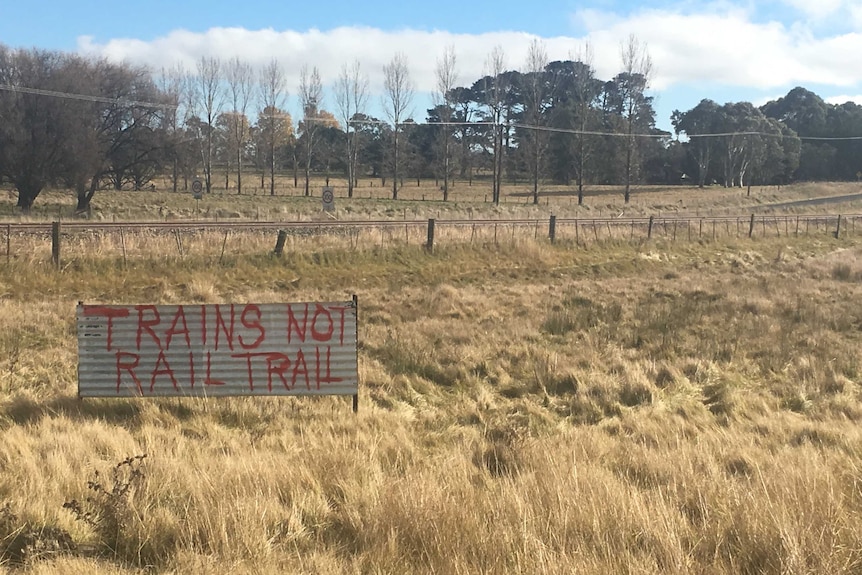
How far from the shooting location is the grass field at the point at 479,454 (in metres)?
3.36

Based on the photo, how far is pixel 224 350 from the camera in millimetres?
6801

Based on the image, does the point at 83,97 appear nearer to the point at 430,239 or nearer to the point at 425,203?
the point at 425,203

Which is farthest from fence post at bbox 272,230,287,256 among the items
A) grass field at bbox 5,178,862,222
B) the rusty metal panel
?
grass field at bbox 5,178,862,222

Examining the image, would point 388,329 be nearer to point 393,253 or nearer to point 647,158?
point 393,253

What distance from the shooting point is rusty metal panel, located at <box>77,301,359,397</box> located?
6715mm

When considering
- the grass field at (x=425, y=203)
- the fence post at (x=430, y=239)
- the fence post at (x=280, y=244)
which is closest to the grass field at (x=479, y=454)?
the fence post at (x=280, y=244)

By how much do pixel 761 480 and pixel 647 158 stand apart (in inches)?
3543

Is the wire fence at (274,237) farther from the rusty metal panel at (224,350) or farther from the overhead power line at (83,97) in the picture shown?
the overhead power line at (83,97)

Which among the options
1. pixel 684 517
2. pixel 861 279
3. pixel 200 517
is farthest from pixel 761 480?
pixel 861 279

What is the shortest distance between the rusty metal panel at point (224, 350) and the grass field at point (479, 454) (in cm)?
26

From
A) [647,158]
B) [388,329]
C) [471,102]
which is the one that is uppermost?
[471,102]

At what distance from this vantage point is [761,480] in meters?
4.28

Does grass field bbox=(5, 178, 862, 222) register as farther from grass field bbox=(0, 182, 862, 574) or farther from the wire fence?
grass field bbox=(0, 182, 862, 574)

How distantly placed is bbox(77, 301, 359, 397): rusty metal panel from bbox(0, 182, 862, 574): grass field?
263 millimetres
